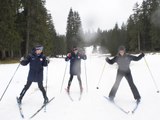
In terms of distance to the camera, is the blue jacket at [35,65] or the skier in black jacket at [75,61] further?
the skier in black jacket at [75,61]

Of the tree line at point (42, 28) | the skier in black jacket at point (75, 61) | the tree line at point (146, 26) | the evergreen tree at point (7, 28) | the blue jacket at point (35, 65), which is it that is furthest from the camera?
the tree line at point (146, 26)

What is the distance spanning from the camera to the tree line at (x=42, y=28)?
33344mm

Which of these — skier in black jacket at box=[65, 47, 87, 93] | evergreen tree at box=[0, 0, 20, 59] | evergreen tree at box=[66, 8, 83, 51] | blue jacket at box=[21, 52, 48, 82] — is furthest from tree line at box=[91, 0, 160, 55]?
blue jacket at box=[21, 52, 48, 82]

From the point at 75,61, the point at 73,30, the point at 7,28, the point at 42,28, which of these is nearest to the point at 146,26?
the point at 73,30

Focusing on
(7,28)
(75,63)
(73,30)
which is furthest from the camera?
(73,30)

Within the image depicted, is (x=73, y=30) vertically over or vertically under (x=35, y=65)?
over

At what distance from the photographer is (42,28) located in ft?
134

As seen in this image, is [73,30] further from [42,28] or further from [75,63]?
[75,63]

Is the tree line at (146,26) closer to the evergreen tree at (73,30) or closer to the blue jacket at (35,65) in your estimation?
the evergreen tree at (73,30)

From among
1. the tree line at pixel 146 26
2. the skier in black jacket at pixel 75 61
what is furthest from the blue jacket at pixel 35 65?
the tree line at pixel 146 26

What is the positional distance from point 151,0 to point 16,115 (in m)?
56.2

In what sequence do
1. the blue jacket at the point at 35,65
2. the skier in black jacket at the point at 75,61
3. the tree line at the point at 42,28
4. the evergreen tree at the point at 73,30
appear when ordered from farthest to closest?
the evergreen tree at the point at 73,30, the tree line at the point at 42,28, the skier in black jacket at the point at 75,61, the blue jacket at the point at 35,65

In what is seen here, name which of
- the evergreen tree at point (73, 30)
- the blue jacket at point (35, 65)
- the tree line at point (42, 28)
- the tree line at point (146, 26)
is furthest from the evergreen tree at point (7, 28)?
the evergreen tree at point (73, 30)

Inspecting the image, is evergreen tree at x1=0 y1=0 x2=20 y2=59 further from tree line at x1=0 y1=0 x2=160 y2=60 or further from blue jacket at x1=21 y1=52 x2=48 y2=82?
blue jacket at x1=21 y1=52 x2=48 y2=82
